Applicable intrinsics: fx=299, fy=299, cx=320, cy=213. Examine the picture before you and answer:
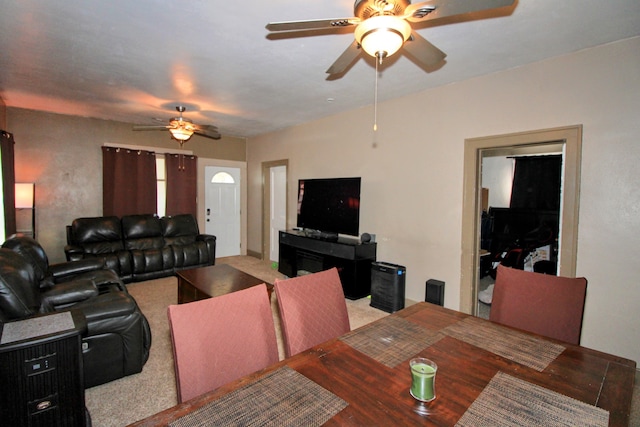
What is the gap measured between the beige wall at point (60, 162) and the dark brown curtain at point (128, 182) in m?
0.15

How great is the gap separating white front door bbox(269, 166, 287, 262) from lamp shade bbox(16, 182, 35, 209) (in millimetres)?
3748

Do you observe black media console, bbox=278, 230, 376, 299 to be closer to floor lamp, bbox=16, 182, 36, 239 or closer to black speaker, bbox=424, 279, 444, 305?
black speaker, bbox=424, 279, 444, 305


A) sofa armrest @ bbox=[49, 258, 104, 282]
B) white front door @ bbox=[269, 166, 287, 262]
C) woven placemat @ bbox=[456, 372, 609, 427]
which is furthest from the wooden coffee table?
white front door @ bbox=[269, 166, 287, 262]

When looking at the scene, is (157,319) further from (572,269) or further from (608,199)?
(608,199)

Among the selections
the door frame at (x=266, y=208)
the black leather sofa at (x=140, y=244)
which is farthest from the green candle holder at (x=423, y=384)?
the door frame at (x=266, y=208)

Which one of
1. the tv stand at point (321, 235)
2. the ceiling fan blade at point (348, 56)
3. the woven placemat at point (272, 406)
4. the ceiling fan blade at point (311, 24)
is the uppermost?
the ceiling fan blade at point (348, 56)

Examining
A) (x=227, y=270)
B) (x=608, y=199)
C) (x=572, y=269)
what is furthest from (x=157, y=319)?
(x=608, y=199)

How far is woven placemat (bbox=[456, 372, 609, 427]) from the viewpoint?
2.95ft

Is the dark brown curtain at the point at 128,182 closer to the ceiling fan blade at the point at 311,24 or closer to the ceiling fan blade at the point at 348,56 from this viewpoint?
the ceiling fan blade at the point at 348,56

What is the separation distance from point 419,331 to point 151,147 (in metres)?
5.93

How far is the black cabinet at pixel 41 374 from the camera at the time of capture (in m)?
1.45

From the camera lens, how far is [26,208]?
437 centimetres

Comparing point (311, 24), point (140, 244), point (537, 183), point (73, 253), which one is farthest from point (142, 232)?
point (537, 183)

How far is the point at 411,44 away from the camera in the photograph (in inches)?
71.2
